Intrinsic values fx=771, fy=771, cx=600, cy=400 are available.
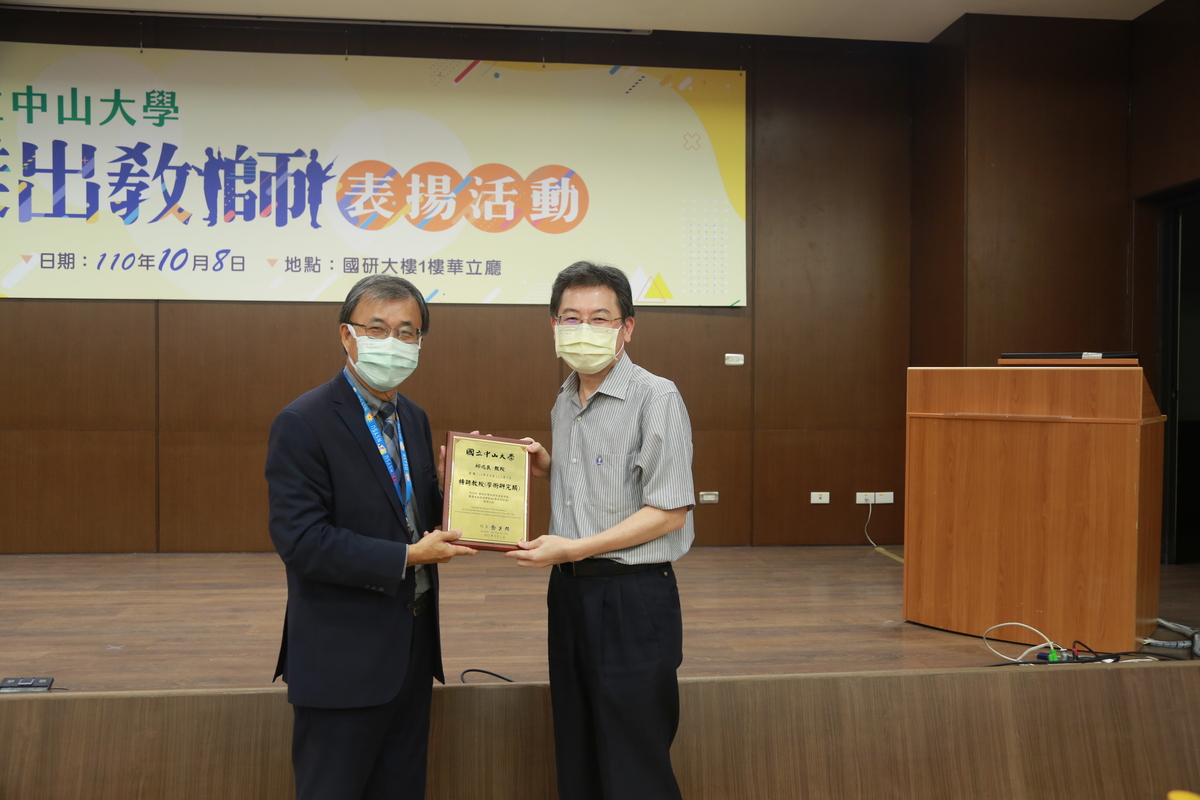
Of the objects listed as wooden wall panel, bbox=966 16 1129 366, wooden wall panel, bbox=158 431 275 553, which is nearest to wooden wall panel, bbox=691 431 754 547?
wooden wall panel, bbox=966 16 1129 366

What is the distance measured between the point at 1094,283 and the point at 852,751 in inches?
143

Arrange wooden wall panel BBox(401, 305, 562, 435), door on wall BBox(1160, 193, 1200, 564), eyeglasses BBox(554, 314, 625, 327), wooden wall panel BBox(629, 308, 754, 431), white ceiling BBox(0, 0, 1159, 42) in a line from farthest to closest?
wooden wall panel BBox(629, 308, 754, 431)
wooden wall panel BBox(401, 305, 562, 435)
door on wall BBox(1160, 193, 1200, 564)
white ceiling BBox(0, 0, 1159, 42)
eyeglasses BBox(554, 314, 625, 327)

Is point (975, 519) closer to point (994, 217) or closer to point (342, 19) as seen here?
point (994, 217)

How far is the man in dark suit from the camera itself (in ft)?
5.08

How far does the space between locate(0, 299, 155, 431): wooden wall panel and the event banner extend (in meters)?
0.12

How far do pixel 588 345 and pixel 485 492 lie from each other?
0.41 meters

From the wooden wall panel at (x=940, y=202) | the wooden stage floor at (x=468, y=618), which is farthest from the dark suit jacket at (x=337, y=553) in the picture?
the wooden wall panel at (x=940, y=202)

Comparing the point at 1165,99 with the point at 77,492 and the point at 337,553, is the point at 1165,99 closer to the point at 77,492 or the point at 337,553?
the point at 337,553

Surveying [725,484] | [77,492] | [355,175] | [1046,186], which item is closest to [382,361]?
[355,175]

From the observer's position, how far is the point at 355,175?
4691 mm

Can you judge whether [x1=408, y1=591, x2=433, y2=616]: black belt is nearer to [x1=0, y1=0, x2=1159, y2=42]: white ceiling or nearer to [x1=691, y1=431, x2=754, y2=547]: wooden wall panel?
[x1=691, y1=431, x2=754, y2=547]: wooden wall panel

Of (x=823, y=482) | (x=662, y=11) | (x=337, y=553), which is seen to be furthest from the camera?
(x=823, y=482)

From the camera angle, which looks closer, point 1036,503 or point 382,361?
point 382,361

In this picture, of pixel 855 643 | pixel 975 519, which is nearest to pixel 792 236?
pixel 975 519
